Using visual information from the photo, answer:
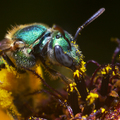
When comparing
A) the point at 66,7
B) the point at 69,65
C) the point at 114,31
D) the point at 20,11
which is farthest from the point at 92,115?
the point at 20,11

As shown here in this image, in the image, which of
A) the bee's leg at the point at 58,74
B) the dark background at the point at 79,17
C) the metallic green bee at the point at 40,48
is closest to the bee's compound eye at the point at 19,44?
the metallic green bee at the point at 40,48

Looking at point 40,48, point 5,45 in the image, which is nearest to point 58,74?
point 40,48

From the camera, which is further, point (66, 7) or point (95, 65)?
point (66, 7)

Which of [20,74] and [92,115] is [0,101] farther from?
[92,115]

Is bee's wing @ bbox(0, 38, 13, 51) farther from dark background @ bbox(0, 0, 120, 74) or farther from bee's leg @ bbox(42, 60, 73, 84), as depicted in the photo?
dark background @ bbox(0, 0, 120, 74)

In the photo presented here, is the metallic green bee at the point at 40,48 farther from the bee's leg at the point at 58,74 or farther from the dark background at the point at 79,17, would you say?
the dark background at the point at 79,17

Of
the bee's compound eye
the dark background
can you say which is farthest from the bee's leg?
the dark background
